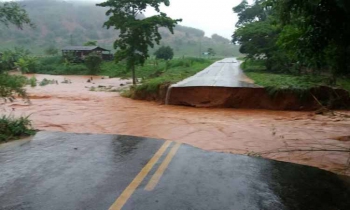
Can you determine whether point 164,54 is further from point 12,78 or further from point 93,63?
point 12,78

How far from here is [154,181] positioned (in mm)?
4797

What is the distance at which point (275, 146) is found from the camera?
24.0ft

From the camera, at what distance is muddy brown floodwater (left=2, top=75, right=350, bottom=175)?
6.78 metres

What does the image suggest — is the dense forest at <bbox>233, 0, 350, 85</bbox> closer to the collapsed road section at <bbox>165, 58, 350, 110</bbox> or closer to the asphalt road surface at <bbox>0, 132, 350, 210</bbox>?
the asphalt road surface at <bbox>0, 132, 350, 210</bbox>

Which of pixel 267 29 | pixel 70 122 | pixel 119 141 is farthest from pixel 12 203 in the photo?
pixel 267 29

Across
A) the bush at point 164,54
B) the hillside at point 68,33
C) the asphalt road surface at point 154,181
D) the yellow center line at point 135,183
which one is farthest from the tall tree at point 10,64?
the hillside at point 68,33

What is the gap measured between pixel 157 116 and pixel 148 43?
14831 mm

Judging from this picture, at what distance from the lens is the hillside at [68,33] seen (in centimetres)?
8969

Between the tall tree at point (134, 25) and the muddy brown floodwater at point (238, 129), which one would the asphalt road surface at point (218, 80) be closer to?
the muddy brown floodwater at point (238, 129)

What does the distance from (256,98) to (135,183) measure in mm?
9852

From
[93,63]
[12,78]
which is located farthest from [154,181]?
[93,63]

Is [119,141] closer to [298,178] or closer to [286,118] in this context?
[298,178]

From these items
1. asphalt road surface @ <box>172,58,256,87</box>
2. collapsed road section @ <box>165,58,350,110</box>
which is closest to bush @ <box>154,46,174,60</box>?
asphalt road surface @ <box>172,58,256,87</box>

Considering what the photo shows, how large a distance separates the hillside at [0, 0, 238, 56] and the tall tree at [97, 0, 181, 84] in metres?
59.4
